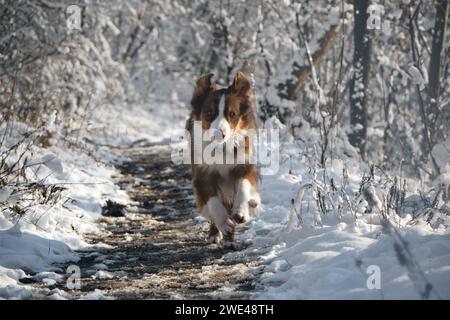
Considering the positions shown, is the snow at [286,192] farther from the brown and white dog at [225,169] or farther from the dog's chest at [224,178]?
the dog's chest at [224,178]

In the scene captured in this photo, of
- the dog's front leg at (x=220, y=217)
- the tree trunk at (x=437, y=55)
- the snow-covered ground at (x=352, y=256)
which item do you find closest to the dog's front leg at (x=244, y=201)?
the dog's front leg at (x=220, y=217)

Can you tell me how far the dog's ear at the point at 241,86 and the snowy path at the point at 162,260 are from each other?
1.77m

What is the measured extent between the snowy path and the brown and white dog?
1.24 feet

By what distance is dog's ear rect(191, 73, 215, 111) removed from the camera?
258 inches

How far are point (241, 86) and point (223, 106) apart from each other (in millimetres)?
528

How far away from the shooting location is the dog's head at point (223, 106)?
6.07m

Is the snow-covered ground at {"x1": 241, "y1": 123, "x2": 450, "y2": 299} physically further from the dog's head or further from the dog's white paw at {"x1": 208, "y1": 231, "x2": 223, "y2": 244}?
the dog's head

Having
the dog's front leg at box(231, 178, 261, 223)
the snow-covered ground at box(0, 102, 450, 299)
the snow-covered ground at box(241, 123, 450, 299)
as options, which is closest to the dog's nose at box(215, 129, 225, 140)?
the dog's front leg at box(231, 178, 261, 223)

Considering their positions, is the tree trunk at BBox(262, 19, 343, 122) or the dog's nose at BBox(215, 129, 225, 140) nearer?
the dog's nose at BBox(215, 129, 225, 140)

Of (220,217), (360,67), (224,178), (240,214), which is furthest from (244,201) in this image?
(360,67)

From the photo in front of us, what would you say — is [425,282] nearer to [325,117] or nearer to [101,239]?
[101,239]

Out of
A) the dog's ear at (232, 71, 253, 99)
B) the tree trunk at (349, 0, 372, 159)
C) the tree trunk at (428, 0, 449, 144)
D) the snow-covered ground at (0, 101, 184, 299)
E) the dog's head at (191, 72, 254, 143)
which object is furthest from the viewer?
the tree trunk at (428, 0, 449, 144)

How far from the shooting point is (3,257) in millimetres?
4746

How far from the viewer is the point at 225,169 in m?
6.33
